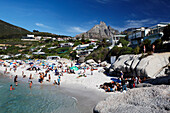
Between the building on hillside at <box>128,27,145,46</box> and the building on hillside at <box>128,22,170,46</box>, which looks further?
the building on hillside at <box>128,27,145,46</box>

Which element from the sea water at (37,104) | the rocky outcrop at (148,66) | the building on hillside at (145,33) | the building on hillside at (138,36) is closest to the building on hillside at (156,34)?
the building on hillside at (145,33)

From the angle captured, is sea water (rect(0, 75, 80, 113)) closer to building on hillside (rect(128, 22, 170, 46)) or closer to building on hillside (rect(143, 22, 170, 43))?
building on hillside (rect(143, 22, 170, 43))

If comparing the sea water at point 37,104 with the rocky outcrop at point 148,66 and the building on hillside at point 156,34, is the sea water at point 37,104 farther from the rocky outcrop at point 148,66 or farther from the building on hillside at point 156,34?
the building on hillside at point 156,34

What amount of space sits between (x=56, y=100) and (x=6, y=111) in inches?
144

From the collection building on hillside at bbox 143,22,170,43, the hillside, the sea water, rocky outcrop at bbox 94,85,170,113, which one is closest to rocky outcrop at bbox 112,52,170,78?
the sea water

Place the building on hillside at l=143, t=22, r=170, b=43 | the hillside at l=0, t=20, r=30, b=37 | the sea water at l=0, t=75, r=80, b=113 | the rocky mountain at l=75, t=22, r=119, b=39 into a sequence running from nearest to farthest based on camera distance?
the sea water at l=0, t=75, r=80, b=113
the building on hillside at l=143, t=22, r=170, b=43
the hillside at l=0, t=20, r=30, b=37
the rocky mountain at l=75, t=22, r=119, b=39

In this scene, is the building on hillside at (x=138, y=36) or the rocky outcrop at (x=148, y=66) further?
the building on hillside at (x=138, y=36)

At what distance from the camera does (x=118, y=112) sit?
144 inches

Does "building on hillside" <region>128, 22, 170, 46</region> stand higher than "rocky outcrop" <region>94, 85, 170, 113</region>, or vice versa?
"building on hillside" <region>128, 22, 170, 46</region>

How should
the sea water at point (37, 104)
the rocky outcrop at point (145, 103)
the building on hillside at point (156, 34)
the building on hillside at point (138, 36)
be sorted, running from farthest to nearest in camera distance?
1. the building on hillside at point (138, 36)
2. the building on hillside at point (156, 34)
3. the sea water at point (37, 104)
4. the rocky outcrop at point (145, 103)

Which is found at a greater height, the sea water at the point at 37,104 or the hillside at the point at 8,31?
the hillside at the point at 8,31

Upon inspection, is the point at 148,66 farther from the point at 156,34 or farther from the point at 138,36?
the point at 138,36

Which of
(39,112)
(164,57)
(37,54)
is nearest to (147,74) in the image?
(164,57)

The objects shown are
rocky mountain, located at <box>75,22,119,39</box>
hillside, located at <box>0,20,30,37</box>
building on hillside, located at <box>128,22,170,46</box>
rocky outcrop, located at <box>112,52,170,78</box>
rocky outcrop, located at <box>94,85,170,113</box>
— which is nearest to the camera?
rocky outcrop, located at <box>94,85,170,113</box>
